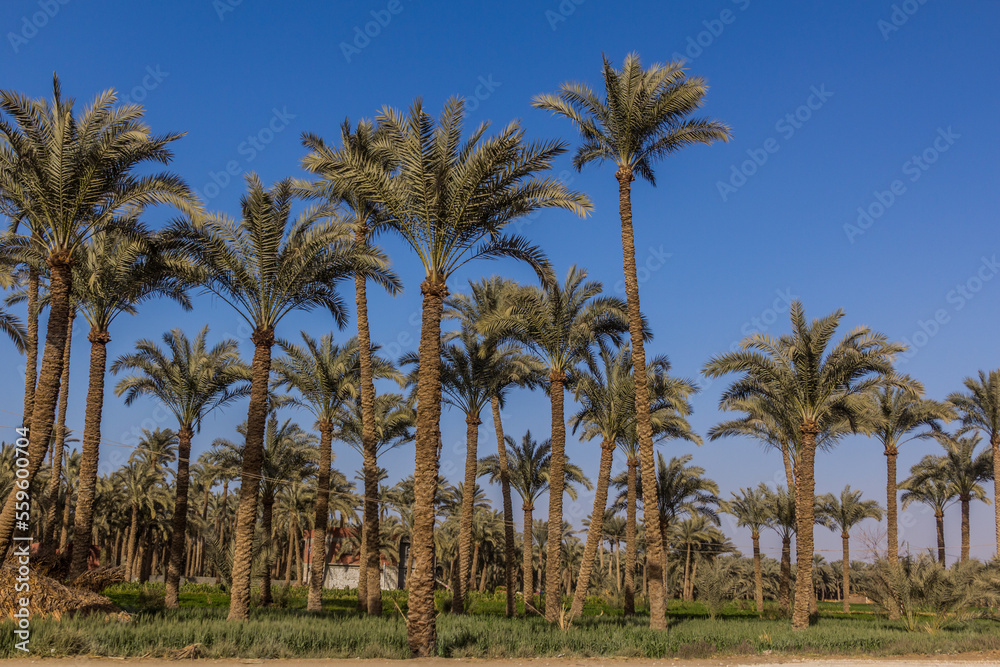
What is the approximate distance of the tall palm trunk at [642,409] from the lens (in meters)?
19.6

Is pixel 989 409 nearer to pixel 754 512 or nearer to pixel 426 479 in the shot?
pixel 754 512

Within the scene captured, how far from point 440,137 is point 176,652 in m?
11.2

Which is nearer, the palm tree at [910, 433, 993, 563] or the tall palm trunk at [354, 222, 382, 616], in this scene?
the tall palm trunk at [354, 222, 382, 616]

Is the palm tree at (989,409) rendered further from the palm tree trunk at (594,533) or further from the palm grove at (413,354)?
the palm tree trunk at (594,533)

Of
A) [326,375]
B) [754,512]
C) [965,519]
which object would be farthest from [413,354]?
[965,519]

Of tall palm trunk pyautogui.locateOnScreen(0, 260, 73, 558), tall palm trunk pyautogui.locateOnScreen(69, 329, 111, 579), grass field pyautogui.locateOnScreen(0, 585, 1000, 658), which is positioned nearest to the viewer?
grass field pyautogui.locateOnScreen(0, 585, 1000, 658)

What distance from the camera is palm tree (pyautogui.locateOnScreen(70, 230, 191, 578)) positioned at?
20438mm

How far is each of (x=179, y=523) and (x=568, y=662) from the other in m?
17.3

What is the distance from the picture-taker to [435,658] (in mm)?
14094

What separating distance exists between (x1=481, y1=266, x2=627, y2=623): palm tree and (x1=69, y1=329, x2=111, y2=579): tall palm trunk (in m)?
12.2

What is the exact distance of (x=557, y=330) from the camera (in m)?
25.8

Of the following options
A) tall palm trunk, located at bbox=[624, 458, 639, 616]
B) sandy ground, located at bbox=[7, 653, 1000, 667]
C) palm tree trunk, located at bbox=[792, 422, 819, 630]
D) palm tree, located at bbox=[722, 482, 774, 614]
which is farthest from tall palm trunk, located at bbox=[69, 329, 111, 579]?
palm tree, located at bbox=[722, 482, 774, 614]

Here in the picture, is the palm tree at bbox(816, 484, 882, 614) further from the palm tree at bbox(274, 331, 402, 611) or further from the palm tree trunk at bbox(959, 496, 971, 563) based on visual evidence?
the palm tree at bbox(274, 331, 402, 611)

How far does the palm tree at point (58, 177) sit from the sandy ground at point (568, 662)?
5.67 meters
